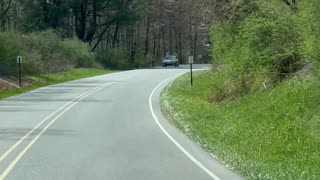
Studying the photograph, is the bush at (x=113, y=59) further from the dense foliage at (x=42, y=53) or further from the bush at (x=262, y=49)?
the bush at (x=262, y=49)

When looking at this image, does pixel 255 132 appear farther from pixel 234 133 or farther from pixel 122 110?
pixel 122 110

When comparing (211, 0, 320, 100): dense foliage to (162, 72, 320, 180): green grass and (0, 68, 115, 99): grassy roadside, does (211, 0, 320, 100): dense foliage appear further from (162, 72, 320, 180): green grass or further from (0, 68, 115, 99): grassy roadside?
(0, 68, 115, 99): grassy roadside

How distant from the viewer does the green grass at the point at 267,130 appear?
12617mm

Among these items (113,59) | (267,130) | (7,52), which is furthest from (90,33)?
(267,130)

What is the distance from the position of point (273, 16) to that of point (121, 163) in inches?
458

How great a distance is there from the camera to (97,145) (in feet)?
54.4

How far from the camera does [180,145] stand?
16.6m

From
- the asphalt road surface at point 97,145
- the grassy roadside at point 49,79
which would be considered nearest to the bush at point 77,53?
the grassy roadside at point 49,79

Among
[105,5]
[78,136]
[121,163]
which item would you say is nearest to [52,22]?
[105,5]

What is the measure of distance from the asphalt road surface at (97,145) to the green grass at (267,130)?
1.88ft

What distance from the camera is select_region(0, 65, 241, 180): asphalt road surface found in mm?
12250

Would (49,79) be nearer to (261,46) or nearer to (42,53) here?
(42,53)

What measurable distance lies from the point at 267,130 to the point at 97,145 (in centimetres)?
448

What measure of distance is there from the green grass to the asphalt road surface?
0.57 m
